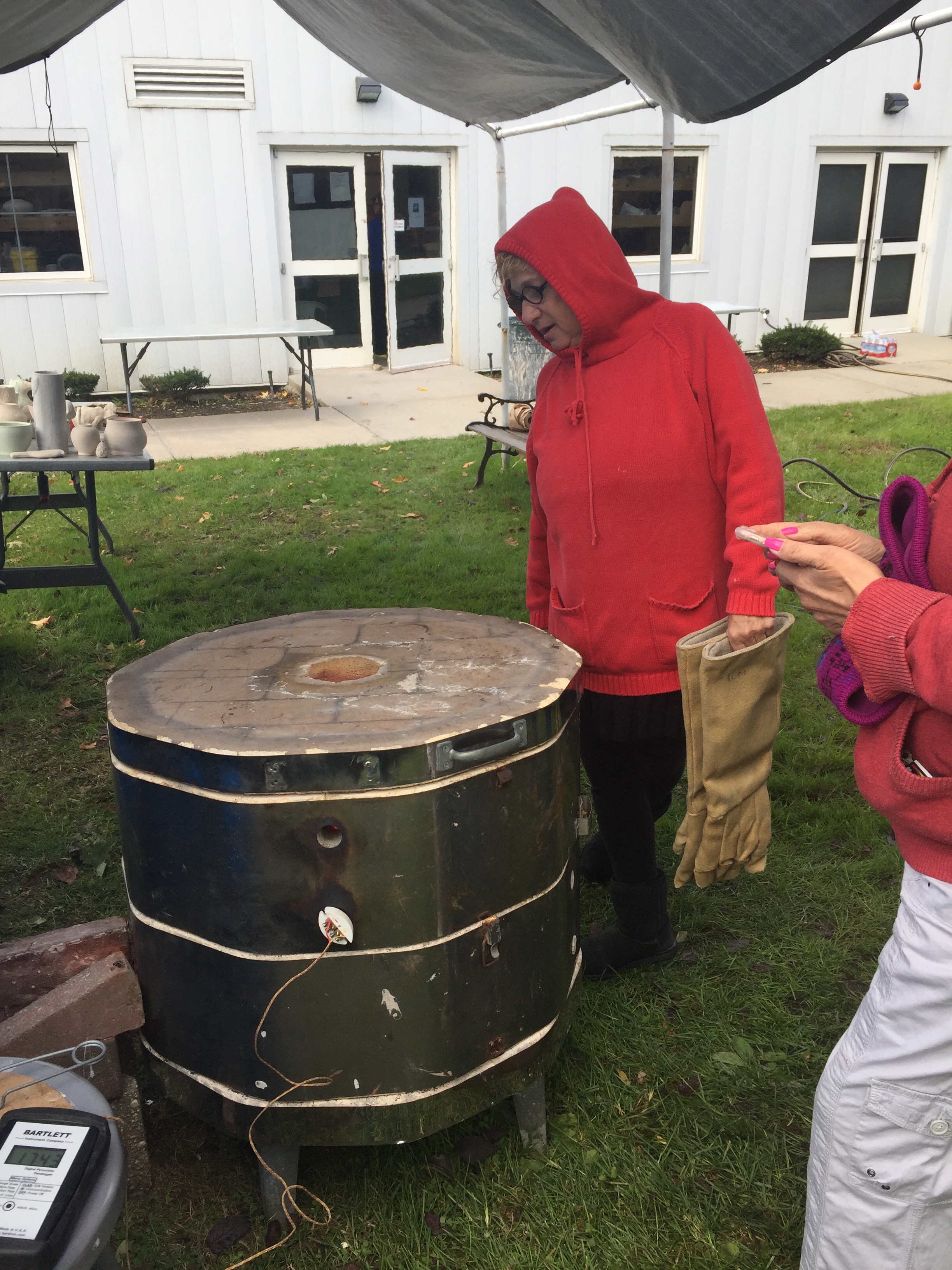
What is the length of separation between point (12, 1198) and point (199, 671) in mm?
1105

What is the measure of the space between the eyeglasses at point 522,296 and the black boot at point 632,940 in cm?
151

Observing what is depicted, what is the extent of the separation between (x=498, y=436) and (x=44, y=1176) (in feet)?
20.5

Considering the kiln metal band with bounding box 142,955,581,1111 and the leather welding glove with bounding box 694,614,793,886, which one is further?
the leather welding glove with bounding box 694,614,793,886

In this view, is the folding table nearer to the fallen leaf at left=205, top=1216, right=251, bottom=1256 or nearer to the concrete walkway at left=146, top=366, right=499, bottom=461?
the concrete walkway at left=146, top=366, right=499, bottom=461

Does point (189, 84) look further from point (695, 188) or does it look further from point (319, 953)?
point (319, 953)

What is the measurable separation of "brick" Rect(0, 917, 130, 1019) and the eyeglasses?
1.83m

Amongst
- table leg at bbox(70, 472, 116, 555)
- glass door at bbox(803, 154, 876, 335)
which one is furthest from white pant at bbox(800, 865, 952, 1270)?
glass door at bbox(803, 154, 876, 335)

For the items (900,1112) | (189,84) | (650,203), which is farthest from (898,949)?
(650,203)

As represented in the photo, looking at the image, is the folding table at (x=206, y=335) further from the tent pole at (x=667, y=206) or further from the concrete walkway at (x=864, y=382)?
the tent pole at (x=667, y=206)

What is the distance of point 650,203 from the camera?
42.2 feet

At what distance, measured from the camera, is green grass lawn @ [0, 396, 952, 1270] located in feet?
7.23

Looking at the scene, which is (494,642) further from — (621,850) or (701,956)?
(701,956)

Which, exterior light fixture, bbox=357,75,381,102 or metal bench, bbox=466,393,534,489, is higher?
exterior light fixture, bbox=357,75,381,102

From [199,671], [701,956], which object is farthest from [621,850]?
[199,671]
